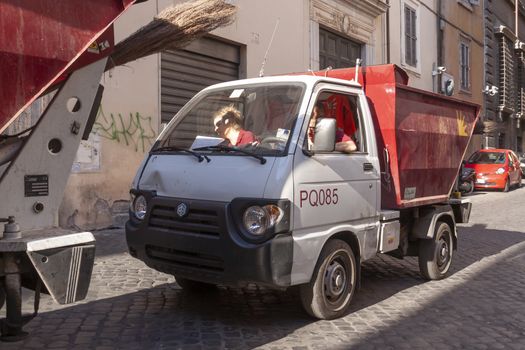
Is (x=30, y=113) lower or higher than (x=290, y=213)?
higher

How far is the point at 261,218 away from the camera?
3934 millimetres

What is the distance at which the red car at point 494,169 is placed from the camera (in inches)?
744

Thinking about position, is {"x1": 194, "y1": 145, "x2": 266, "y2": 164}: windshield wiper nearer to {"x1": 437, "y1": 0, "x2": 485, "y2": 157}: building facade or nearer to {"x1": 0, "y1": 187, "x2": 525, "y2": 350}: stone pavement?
{"x1": 0, "y1": 187, "x2": 525, "y2": 350}: stone pavement

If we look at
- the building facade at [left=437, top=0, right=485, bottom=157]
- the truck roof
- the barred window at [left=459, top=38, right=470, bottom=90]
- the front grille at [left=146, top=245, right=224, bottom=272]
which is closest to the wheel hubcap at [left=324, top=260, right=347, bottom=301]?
the front grille at [left=146, top=245, right=224, bottom=272]

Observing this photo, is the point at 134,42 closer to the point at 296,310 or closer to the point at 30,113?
the point at 30,113

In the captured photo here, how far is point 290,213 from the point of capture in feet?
13.0

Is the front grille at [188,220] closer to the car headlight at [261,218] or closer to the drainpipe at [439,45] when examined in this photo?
the car headlight at [261,218]

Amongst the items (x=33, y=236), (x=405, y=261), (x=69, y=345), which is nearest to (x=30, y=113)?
(x=33, y=236)

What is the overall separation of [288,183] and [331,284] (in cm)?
101

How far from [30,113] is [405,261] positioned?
5.33 m

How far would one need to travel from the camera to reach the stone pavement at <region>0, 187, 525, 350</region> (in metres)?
4.05

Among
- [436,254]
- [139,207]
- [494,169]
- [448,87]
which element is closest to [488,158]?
[494,169]

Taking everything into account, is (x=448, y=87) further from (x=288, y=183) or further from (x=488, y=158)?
(x=288, y=183)

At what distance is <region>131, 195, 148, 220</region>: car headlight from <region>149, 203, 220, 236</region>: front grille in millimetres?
145
